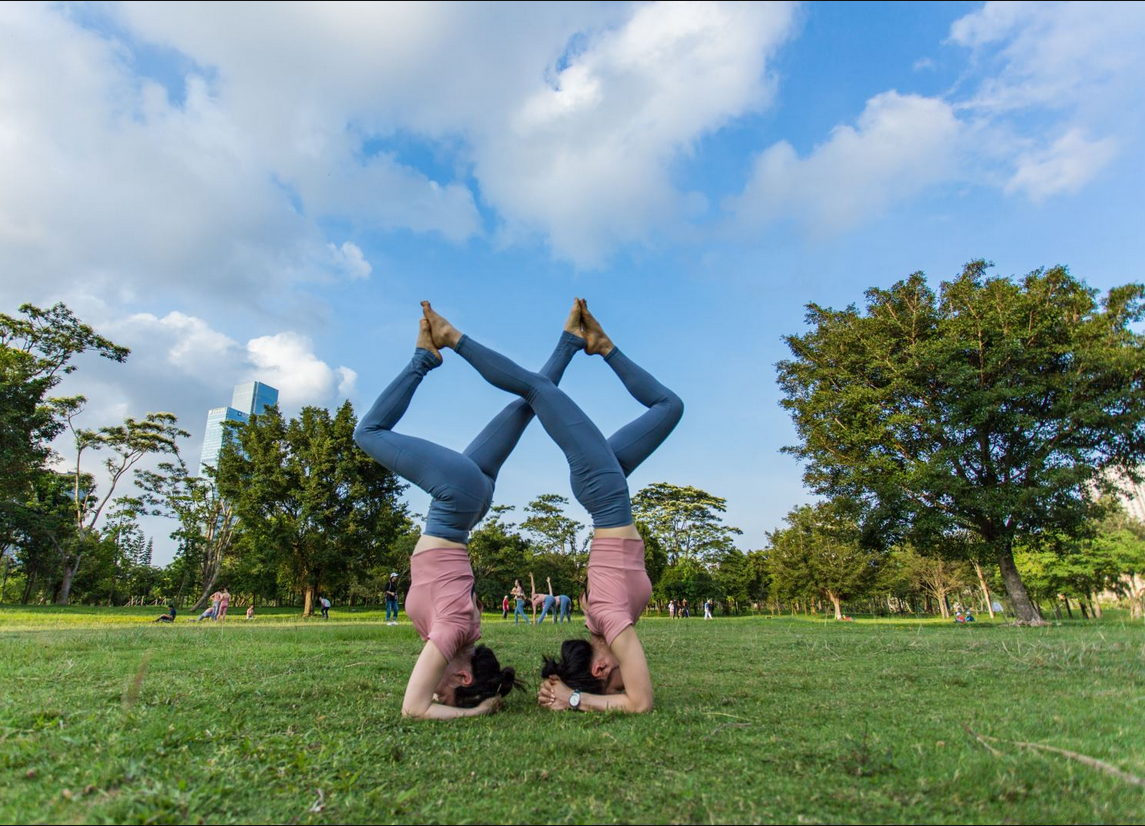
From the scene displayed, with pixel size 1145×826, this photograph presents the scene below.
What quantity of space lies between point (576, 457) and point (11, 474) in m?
28.4

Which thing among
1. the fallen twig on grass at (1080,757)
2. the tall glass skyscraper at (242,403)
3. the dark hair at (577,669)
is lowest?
the fallen twig on grass at (1080,757)

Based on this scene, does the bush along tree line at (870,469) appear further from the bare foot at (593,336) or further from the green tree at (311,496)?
the bare foot at (593,336)

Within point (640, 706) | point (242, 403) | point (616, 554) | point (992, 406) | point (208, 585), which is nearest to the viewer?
point (640, 706)

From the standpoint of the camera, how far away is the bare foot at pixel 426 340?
5.08 metres

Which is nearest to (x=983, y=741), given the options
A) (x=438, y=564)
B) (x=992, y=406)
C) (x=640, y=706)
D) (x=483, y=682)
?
(x=640, y=706)

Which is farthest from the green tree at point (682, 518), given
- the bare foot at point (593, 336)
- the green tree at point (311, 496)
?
the bare foot at point (593, 336)

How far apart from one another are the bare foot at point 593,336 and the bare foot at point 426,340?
1457mm

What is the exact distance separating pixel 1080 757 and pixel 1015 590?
1936cm

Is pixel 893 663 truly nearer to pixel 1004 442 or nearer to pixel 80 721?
pixel 80 721

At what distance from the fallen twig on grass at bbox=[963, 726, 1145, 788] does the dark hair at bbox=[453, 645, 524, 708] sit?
284 cm

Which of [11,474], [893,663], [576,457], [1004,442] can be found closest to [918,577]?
[1004,442]

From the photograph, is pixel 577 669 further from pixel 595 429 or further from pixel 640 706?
pixel 595 429

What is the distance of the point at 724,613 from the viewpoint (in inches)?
2176

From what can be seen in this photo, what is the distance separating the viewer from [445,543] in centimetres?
425
